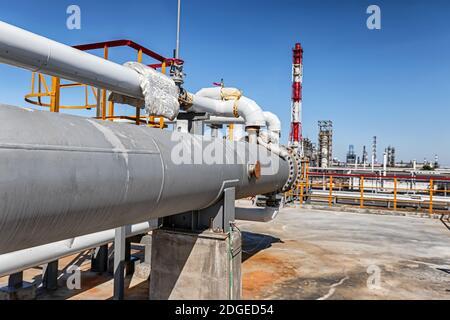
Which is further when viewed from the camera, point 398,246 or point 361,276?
point 398,246

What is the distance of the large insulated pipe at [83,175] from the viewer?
1814 millimetres

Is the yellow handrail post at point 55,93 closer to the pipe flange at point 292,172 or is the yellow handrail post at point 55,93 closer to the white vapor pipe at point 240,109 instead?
the white vapor pipe at point 240,109

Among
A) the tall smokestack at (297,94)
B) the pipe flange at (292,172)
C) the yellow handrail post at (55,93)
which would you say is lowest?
the pipe flange at (292,172)

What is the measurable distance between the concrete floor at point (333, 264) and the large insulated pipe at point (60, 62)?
3.61 meters

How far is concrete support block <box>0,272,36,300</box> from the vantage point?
541cm

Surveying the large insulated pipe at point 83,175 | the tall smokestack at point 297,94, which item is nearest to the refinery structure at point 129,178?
the large insulated pipe at point 83,175

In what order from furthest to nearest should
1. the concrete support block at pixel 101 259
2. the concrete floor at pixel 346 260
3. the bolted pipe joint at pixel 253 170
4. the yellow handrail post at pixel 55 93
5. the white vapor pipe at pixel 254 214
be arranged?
the white vapor pipe at pixel 254 214, the concrete support block at pixel 101 259, the concrete floor at pixel 346 260, the yellow handrail post at pixel 55 93, the bolted pipe joint at pixel 253 170

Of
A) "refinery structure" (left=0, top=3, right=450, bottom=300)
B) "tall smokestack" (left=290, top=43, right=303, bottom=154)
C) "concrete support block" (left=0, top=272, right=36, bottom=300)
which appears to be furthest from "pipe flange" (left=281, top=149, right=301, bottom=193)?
"tall smokestack" (left=290, top=43, right=303, bottom=154)

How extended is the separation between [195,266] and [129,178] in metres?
2.24

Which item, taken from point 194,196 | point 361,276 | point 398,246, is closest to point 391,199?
point 398,246

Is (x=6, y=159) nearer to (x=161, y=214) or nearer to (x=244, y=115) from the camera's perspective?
(x=161, y=214)

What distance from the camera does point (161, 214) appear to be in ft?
10.9
